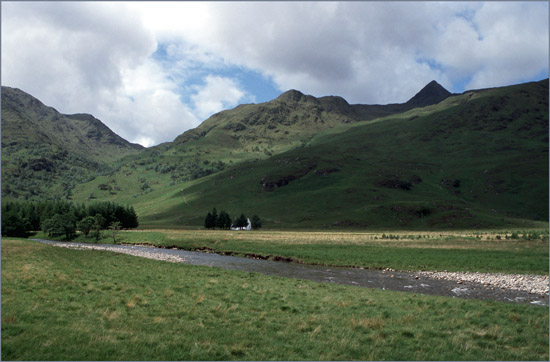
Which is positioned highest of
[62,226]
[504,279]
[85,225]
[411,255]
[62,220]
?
[62,220]

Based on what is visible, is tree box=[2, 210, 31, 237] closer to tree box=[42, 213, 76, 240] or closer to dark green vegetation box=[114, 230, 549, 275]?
tree box=[42, 213, 76, 240]

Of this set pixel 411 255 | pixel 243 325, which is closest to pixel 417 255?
pixel 411 255

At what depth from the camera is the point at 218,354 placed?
13.1 metres

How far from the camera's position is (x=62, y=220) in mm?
105000

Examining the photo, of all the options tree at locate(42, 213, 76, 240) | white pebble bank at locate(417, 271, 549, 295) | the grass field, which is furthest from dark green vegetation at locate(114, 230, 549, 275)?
tree at locate(42, 213, 76, 240)

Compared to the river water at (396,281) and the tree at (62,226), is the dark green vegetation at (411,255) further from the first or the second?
the tree at (62,226)

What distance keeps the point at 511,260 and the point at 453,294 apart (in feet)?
79.0

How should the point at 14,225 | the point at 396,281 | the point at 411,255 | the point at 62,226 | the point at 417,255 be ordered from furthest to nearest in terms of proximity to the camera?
1. the point at 14,225
2. the point at 62,226
3. the point at 411,255
4. the point at 417,255
5. the point at 396,281

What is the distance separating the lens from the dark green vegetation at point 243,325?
516 inches

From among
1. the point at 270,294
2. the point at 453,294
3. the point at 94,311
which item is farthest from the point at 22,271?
the point at 453,294

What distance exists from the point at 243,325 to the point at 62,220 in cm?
11138

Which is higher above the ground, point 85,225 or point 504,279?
point 85,225

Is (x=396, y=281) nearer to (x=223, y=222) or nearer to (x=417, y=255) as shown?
(x=417, y=255)

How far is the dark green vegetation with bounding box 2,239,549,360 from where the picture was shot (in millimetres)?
13109
